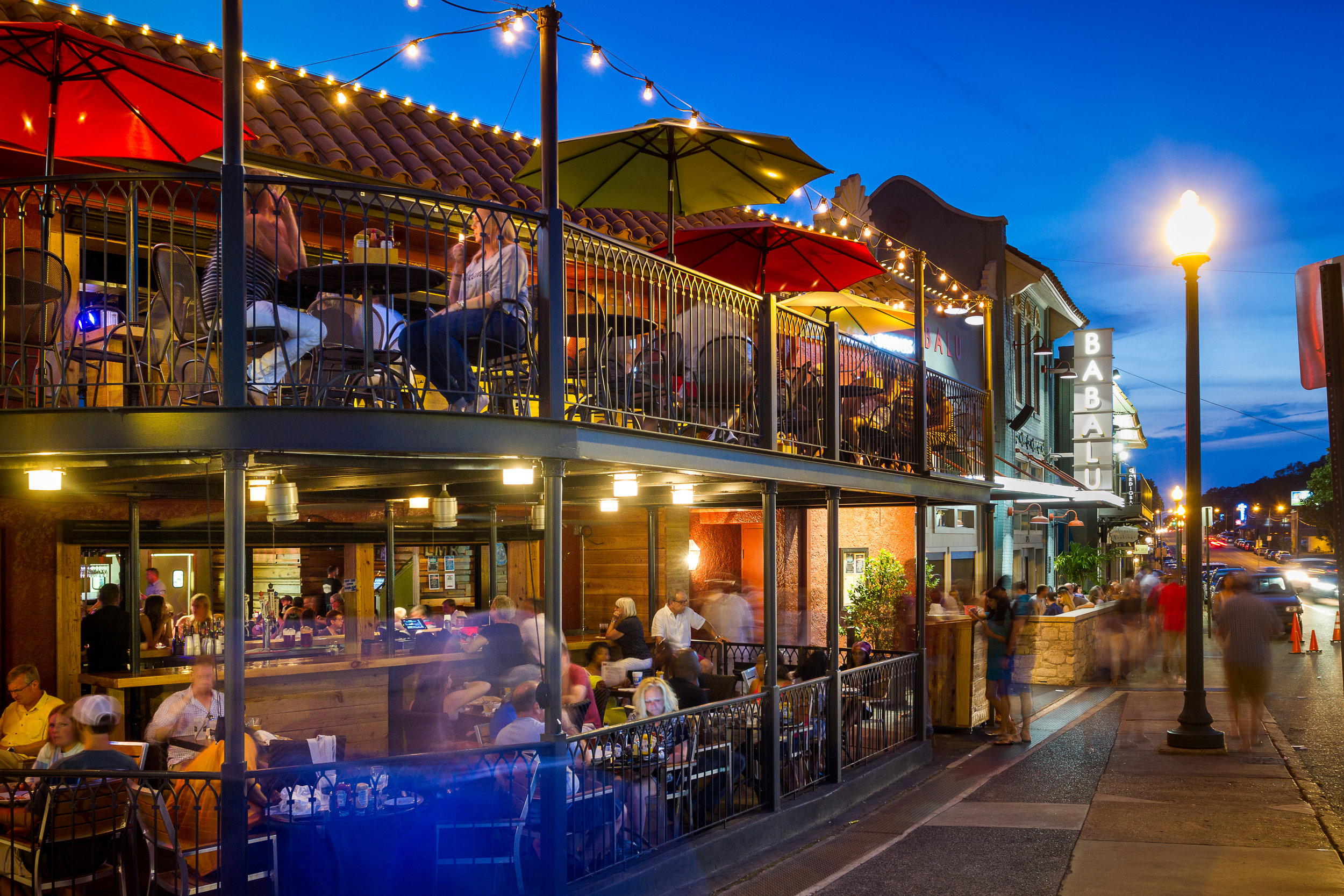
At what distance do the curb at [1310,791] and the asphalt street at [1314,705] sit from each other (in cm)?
8

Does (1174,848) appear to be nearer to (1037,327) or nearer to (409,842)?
(409,842)

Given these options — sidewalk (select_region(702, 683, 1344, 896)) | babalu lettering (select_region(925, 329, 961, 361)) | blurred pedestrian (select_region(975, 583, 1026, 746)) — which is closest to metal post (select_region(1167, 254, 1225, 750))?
sidewalk (select_region(702, 683, 1344, 896))

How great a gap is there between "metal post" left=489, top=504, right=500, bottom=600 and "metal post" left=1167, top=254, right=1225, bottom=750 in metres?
8.27

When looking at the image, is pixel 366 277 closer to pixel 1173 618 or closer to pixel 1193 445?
pixel 1193 445

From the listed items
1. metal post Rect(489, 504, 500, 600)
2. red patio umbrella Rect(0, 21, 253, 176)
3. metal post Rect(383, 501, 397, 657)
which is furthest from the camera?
metal post Rect(489, 504, 500, 600)

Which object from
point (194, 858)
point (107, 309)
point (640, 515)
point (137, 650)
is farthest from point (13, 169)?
point (640, 515)

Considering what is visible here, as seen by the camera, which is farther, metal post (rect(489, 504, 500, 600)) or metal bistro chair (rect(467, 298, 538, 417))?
metal post (rect(489, 504, 500, 600))

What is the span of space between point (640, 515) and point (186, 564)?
611cm

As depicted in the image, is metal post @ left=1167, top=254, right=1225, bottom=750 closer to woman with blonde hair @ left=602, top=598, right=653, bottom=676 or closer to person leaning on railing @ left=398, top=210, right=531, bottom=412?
woman with blonde hair @ left=602, top=598, right=653, bottom=676

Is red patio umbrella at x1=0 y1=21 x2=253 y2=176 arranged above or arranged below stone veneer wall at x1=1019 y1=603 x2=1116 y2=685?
above

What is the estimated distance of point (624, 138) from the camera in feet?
33.2

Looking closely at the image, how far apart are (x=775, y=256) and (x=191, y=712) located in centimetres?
729

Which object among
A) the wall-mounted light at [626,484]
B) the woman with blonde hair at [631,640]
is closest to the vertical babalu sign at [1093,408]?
the woman with blonde hair at [631,640]

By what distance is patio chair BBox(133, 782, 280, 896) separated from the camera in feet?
18.7
